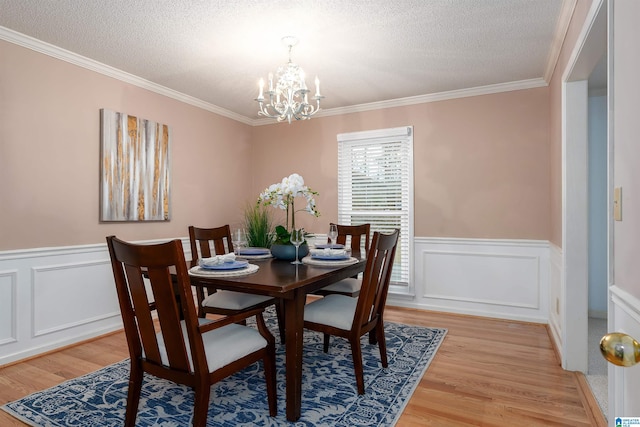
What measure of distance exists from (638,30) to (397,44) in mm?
1948

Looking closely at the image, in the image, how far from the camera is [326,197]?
4.80 m

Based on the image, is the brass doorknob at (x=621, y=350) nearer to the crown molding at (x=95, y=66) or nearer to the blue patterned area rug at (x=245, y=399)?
the blue patterned area rug at (x=245, y=399)

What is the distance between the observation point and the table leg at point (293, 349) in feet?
6.40

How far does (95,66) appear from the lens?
328 cm

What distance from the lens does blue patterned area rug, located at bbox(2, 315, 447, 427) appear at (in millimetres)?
1985

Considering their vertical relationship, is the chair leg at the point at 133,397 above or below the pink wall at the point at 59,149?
below

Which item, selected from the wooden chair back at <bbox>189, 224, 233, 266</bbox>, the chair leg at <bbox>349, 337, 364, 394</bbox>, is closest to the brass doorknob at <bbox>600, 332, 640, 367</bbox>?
the chair leg at <bbox>349, 337, 364, 394</bbox>

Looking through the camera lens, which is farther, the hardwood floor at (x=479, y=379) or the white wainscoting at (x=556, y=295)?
the white wainscoting at (x=556, y=295)

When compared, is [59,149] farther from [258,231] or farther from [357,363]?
[357,363]

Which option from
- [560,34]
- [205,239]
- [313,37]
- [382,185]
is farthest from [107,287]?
[560,34]

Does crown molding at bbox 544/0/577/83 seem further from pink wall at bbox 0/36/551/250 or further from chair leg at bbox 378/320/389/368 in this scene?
chair leg at bbox 378/320/389/368

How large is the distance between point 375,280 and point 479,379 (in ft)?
3.28

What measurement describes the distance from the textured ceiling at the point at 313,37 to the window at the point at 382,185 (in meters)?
0.78

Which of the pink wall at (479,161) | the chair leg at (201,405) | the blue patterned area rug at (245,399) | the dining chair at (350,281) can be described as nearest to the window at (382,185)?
the pink wall at (479,161)
